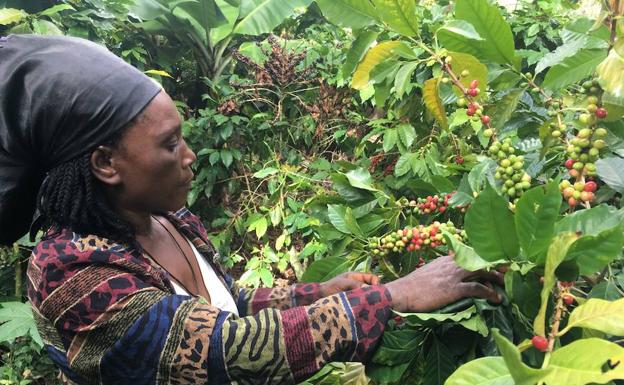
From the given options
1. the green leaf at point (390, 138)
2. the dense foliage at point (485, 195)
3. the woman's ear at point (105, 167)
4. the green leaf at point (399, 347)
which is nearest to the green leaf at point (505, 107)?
the dense foliage at point (485, 195)

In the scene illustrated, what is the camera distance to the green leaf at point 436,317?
0.87 metres

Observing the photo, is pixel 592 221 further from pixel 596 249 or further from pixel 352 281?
pixel 352 281

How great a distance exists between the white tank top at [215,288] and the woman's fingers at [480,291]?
668 mm

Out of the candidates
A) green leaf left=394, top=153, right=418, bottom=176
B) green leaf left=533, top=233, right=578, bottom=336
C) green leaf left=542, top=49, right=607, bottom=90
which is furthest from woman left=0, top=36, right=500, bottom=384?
green leaf left=394, top=153, right=418, bottom=176

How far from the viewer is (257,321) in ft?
3.36

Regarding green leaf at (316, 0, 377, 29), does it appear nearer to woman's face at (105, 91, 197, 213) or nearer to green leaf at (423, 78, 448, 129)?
green leaf at (423, 78, 448, 129)

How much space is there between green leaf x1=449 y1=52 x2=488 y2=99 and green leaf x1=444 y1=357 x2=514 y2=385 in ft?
1.65

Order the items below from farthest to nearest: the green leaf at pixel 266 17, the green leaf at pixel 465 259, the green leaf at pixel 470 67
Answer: the green leaf at pixel 266 17 < the green leaf at pixel 470 67 < the green leaf at pixel 465 259

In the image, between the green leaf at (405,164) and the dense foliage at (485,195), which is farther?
the green leaf at (405,164)

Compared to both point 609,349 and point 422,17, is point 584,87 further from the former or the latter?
point 422,17

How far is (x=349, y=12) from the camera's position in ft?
3.54

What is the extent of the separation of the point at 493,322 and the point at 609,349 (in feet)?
1.03

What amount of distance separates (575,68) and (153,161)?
80 cm

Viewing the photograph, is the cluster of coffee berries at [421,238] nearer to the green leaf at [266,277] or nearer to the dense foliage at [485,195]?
the dense foliage at [485,195]
